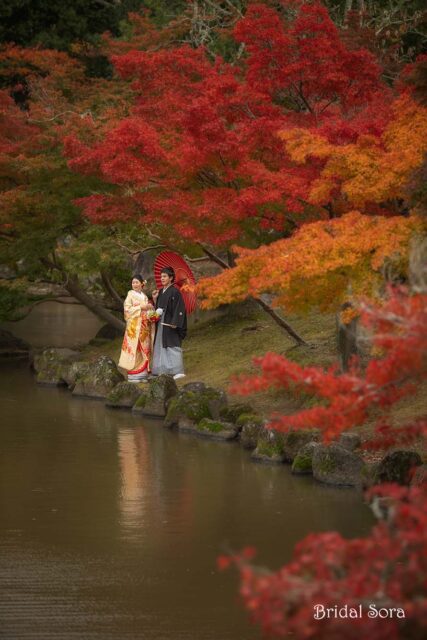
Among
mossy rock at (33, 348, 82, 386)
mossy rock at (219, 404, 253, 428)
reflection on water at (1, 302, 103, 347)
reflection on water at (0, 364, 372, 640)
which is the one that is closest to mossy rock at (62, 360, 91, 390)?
mossy rock at (33, 348, 82, 386)

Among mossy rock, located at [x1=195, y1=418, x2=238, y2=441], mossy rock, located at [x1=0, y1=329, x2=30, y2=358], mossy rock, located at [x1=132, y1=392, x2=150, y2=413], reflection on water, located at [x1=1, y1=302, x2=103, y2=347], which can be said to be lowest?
reflection on water, located at [x1=1, y1=302, x2=103, y2=347]

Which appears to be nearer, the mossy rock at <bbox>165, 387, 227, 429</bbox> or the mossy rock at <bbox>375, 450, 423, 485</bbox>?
the mossy rock at <bbox>375, 450, 423, 485</bbox>

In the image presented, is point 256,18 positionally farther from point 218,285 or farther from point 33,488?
point 33,488

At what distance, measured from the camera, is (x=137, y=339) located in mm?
17328

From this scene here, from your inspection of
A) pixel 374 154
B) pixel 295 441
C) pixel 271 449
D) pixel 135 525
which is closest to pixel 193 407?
pixel 271 449

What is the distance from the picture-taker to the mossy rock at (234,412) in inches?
548

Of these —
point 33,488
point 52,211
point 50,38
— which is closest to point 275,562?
point 33,488

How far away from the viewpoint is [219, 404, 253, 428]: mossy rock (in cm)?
1393

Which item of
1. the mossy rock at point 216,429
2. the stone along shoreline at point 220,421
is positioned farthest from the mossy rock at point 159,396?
the mossy rock at point 216,429

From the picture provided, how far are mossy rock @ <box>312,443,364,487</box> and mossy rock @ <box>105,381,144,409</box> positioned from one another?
5.40m

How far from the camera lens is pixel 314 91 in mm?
13906

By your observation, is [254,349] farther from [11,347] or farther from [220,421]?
[11,347]

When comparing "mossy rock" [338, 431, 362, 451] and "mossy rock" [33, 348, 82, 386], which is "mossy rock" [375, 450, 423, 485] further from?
"mossy rock" [33, 348, 82, 386]

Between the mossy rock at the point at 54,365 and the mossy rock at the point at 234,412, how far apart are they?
5063 mm
